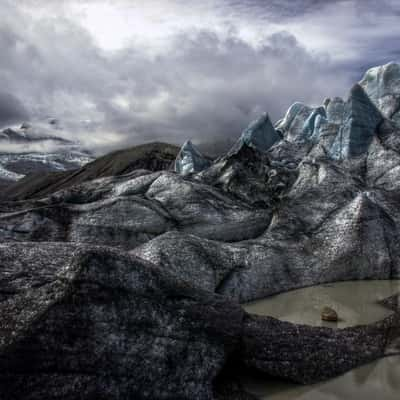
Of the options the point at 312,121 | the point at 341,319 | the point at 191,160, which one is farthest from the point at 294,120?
the point at 341,319

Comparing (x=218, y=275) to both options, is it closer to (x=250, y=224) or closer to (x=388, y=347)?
(x=250, y=224)

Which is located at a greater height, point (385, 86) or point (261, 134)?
point (385, 86)

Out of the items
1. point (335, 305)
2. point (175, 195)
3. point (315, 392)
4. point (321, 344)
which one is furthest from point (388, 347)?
point (175, 195)

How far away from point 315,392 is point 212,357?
1750 millimetres

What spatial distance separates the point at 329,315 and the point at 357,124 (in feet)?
54.8

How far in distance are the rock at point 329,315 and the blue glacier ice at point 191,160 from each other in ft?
72.8

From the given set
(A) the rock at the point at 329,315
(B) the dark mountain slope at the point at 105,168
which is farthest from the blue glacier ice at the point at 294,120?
(B) the dark mountain slope at the point at 105,168

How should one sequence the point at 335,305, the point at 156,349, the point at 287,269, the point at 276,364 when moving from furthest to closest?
the point at 287,269
the point at 335,305
the point at 276,364
the point at 156,349

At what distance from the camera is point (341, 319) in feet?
33.9

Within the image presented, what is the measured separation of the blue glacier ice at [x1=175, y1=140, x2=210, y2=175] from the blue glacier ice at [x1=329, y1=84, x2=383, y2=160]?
1154cm

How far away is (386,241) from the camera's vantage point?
15.3m

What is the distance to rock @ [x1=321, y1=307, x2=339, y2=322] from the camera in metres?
10.2

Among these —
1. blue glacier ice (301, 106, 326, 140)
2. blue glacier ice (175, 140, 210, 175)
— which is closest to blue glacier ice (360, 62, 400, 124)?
blue glacier ice (301, 106, 326, 140)

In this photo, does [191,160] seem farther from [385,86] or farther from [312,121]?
[385,86]
